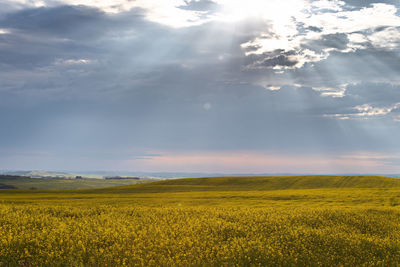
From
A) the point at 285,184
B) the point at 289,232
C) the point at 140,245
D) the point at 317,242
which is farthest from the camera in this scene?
the point at 285,184

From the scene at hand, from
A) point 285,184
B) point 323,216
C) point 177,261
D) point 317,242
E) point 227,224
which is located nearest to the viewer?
point 177,261

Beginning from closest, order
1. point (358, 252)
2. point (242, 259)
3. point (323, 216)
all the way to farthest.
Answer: point (242, 259)
point (358, 252)
point (323, 216)

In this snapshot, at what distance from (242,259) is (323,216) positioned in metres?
10.6

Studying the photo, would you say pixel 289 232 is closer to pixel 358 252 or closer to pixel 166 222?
pixel 358 252

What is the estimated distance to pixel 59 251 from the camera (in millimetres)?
10383

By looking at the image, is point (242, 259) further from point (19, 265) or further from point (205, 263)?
point (19, 265)

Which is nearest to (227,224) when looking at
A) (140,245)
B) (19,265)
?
(140,245)

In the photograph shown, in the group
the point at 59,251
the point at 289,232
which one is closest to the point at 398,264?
the point at 289,232

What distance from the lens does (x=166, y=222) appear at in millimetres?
15797

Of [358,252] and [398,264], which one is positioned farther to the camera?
[358,252]

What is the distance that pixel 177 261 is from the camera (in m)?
9.61

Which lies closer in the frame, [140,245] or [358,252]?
[140,245]

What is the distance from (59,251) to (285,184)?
69.6 metres

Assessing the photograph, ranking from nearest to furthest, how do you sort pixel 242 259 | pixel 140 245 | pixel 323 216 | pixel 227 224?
pixel 242 259 → pixel 140 245 → pixel 227 224 → pixel 323 216
